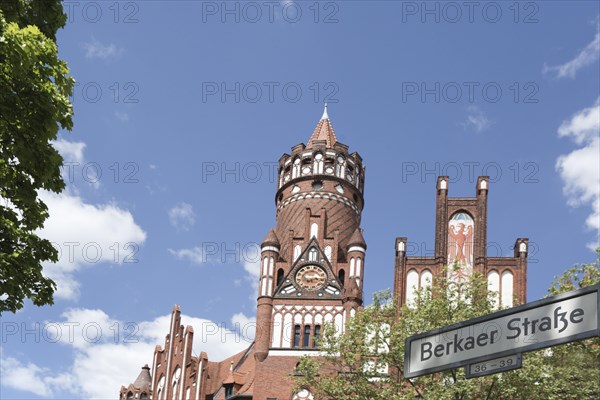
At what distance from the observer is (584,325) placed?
19.3ft

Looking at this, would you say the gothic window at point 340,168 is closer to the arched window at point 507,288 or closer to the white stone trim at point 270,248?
the white stone trim at point 270,248

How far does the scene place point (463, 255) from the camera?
3922cm

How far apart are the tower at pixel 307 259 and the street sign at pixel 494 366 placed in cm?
3024

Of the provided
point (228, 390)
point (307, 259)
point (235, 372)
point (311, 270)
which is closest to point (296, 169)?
point (307, 259)

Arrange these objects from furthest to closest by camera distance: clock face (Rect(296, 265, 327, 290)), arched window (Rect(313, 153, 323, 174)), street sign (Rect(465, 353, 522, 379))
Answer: arched window (Rect(313, 153, 323, 174)), clock face (Rect(296, 265, 327, 290)), street sign (Rect(465, 353, 522, 379))

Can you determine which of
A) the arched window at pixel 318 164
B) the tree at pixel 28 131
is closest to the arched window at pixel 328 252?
the arched window at pixel 318 164

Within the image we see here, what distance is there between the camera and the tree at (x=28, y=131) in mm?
11797

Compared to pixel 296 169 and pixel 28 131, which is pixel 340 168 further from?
pixel 28 131

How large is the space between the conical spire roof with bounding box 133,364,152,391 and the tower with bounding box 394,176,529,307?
2210 cm

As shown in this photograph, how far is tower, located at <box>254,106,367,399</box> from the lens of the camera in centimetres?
4041

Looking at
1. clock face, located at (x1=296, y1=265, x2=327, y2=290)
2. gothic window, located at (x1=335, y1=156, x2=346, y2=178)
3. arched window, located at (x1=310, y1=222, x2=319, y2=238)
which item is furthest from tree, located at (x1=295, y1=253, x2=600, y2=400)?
gothic window, located at (x1=335, y1=156, x2=346, y2=178)

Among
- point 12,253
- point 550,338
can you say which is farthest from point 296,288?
point 550,338

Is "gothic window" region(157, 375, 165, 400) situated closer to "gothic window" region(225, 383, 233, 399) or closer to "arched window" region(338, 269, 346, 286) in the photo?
"gothic window" region(225, 383, 233, 399)

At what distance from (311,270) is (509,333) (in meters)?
36.5
